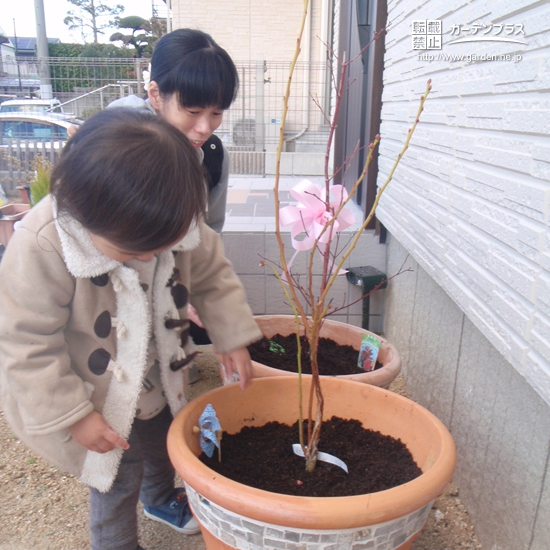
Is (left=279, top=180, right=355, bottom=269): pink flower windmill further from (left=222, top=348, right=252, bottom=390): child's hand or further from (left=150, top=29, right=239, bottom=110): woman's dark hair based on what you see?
(left=150, top=29, right=239, bottom=110): woman's dark hair

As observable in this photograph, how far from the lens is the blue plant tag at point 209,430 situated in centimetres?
125

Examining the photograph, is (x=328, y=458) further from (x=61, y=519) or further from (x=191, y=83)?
(x=191, y=83)

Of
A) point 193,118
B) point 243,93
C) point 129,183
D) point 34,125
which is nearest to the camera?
point 129,183

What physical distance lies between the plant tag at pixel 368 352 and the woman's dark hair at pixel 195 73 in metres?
0.96

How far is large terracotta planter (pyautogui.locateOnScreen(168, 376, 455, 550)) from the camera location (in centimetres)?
95

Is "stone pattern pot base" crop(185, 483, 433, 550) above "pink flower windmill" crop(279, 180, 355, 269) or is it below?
below

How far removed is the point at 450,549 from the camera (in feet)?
5.01

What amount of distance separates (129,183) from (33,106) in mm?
9667

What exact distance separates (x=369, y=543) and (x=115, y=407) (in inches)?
25.0

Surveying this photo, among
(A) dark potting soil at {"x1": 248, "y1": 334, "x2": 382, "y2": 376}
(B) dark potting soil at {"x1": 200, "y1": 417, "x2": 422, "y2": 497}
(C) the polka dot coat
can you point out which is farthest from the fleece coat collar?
(A) dark potting soil at {"x1": 248, "y1": 334, "x2": 382, "y2": 376}

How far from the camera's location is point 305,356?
6.69 feet

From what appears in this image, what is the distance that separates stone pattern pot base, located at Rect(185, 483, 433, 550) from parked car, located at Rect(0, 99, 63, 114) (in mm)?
9032

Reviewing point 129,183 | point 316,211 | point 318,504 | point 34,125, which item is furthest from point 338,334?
point 34,125

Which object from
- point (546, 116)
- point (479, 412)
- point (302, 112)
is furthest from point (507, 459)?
point (302, 112)
